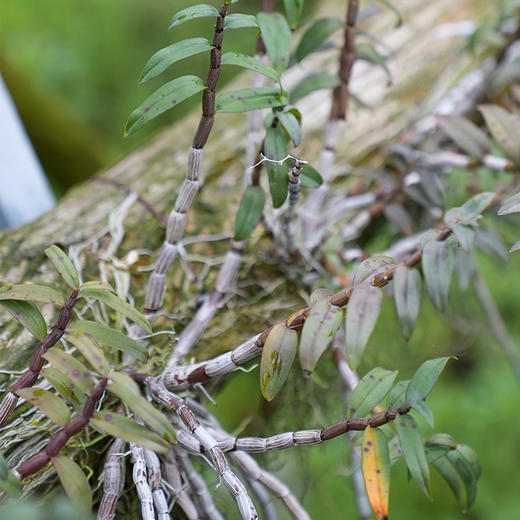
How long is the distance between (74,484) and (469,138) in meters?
0.69

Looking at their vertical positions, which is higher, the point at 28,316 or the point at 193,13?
the point at 193,13

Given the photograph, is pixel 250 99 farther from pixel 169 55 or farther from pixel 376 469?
pixel 376 469

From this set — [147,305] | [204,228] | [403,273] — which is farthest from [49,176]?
[403,273]

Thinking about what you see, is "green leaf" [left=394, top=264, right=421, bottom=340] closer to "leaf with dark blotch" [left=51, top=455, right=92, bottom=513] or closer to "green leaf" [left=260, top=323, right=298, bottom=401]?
"green leaf" [left=260, top=323, right=298, bottom=401]

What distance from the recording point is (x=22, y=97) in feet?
4.63

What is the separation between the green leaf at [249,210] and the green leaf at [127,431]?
0.27 meters

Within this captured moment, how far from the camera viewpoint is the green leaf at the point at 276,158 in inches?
22.1

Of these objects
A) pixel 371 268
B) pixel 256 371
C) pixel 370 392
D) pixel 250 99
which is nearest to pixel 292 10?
pixel 250 99

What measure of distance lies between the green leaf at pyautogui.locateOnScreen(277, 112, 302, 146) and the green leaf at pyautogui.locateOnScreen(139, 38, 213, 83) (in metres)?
0.09

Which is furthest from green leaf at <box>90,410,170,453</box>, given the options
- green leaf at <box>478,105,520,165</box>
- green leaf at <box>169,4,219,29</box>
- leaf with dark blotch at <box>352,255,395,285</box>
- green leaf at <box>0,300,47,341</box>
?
green leaf at <box>478,105,520,165</box>

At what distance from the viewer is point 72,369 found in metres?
0.46

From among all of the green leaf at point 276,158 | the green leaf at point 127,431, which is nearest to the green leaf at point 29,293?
the green leaf at point 127,431

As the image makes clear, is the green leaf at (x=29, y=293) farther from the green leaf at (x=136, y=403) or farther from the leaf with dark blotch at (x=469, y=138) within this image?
the leaf with dark blotch at (x=469, y=138)

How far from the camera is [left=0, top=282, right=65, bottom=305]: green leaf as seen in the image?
50 centimetres
